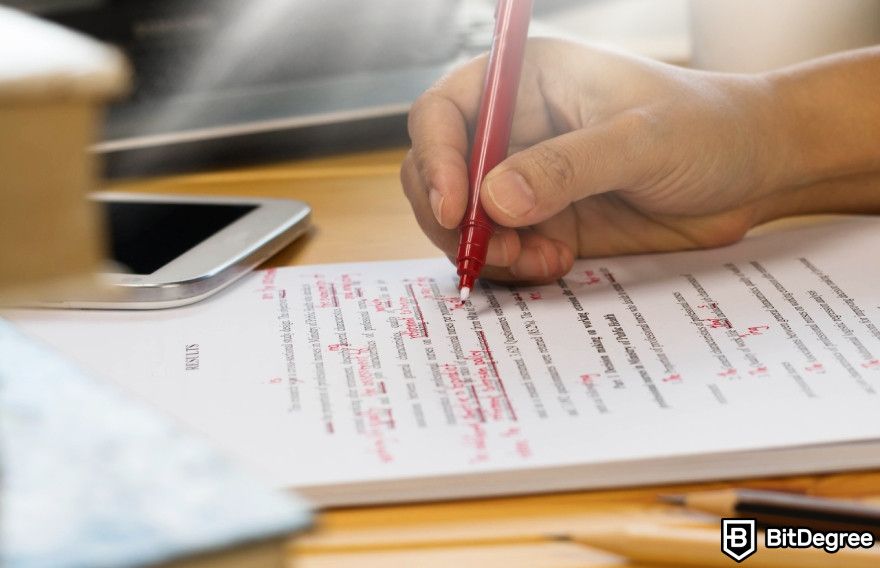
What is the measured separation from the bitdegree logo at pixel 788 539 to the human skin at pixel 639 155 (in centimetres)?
24

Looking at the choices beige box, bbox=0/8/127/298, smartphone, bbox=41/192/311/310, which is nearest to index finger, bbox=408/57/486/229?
smartphone, bbox=41/192/311/310

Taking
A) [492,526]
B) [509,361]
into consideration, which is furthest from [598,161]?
[492,526]

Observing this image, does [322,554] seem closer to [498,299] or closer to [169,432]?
[169,432]

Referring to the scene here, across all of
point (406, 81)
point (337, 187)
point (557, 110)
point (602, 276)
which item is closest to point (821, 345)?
point (602, 276)

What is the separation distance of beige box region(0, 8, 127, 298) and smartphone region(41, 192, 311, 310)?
261mm

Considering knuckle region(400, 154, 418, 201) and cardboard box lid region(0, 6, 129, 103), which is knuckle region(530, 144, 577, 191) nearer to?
knuckle region(400, 154, 418, 201)

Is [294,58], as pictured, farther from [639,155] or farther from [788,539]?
[788,539]

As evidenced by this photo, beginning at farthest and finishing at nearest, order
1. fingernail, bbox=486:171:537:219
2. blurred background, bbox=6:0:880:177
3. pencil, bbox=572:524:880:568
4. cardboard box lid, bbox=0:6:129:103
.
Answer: blurred background, bbox=6:0:880:177, fingernail, bbox=486:171:537:219, pencil, bbox=572:524:880:568, cardboard box lid, bbox=0:6:129:103

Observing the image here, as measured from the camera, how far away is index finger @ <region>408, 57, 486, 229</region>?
0.55 m

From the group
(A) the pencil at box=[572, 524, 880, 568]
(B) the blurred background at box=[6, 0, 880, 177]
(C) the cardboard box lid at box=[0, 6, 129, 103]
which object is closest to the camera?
(C) the cardboard box lid at box=[0, 6, 129, 103]

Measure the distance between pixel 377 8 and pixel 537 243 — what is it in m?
0.40

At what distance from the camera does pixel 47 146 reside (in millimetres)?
228

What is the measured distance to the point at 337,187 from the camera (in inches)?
30.2

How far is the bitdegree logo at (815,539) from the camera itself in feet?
1.08
